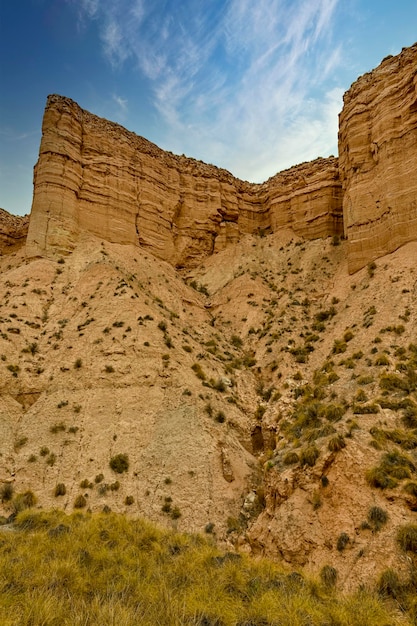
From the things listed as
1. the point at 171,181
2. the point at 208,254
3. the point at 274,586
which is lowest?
the point at 274,586

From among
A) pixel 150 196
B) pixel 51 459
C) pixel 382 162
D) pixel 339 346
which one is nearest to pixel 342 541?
pixel 51 459

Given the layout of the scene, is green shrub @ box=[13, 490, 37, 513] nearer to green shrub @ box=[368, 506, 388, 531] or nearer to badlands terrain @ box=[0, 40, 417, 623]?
badlands terrain @ box=[0, 40, 417, 623]

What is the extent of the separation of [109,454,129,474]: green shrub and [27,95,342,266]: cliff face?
17.6 meters

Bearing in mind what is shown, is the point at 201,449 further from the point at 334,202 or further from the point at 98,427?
the point at 334,202

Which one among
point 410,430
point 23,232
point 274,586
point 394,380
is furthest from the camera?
point 23,232

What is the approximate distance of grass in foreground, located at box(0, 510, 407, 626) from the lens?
6.44 m

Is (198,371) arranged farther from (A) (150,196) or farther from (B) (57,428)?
(A) (150,196)

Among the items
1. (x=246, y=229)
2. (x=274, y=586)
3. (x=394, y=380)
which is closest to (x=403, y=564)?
(x=274, y=586)

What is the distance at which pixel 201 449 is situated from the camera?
15.9 meters

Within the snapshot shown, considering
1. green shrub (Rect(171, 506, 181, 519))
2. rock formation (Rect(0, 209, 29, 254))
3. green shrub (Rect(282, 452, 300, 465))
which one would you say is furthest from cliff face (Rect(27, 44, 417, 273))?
green shrub (Rect(171, 506, 181, 519))

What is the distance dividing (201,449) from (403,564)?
28.4 feet

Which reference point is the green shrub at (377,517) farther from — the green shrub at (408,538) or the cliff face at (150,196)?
the cliff face at (150,196)

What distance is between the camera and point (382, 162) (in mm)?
26266

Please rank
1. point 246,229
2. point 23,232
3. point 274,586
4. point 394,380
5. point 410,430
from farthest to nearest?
point 246,229 → point 23,232 → point 394,380 → point 410,430 → point 274,586
